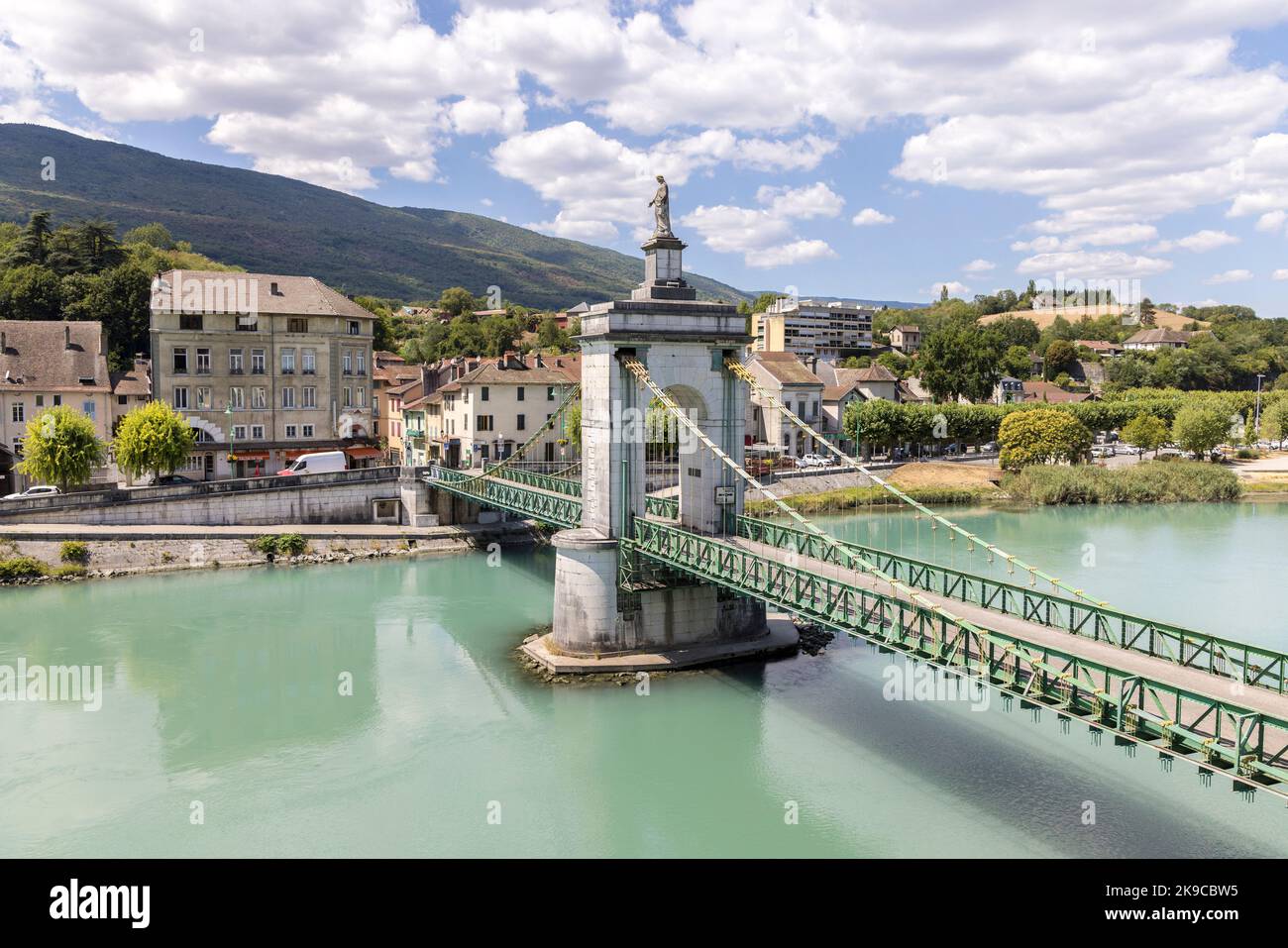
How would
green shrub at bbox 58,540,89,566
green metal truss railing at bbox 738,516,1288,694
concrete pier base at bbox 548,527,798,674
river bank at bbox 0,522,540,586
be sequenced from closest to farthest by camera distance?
1. green metal truss railing at bbox 738,516,1288,694
2. concrete pier base at bbox 548,527,798,674
3. river bank at bbox 0,522,540,586
4. green shrub at bbox 58,540,89,566

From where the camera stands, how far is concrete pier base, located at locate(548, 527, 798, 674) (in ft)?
72.9

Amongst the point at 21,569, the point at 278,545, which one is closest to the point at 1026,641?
the point at 278,545

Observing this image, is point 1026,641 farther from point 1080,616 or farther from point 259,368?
point 259,368

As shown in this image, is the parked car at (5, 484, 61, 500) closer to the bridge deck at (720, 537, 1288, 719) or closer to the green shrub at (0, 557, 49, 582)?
the green shrub at (0, 557, 49, 582)

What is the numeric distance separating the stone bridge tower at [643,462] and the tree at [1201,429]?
51.3 m

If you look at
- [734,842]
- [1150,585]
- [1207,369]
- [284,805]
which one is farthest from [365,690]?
[1207,369]

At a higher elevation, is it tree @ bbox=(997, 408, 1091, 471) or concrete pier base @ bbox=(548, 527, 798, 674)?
tree @ bbox=(997, 408, 1091, 471)

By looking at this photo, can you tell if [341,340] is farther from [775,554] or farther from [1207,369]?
[1207,369]

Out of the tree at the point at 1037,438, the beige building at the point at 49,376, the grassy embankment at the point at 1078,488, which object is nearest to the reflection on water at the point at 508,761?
the beige building at the point at 49,376

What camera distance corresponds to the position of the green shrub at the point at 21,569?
30.8 metres

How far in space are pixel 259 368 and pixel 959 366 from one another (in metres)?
53.1

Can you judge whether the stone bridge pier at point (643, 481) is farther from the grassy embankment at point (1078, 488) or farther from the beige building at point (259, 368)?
the grassy embankment at point (1078, 488)

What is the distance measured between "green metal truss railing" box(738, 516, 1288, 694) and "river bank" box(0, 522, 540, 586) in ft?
54.3

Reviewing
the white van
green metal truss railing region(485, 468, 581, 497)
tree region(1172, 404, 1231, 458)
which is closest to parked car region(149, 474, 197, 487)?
the white van
